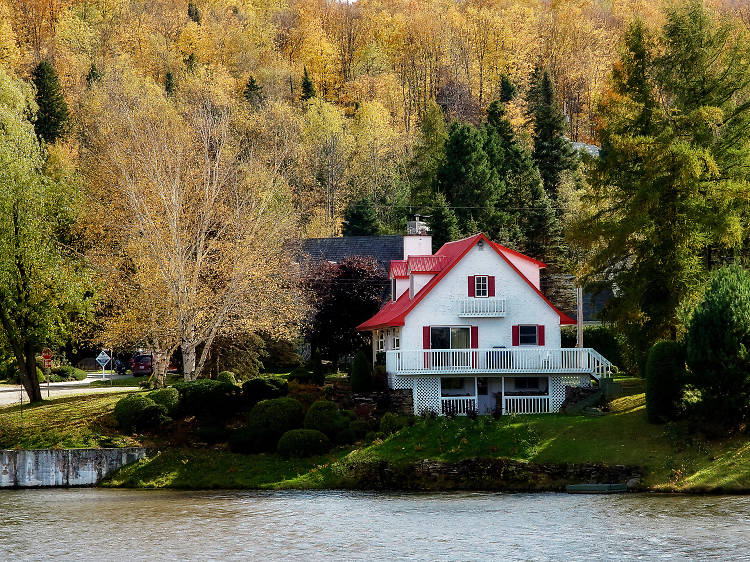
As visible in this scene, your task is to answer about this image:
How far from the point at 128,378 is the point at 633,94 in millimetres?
42293

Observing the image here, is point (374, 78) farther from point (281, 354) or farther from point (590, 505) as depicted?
point (590, 505)

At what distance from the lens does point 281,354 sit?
66.1 m

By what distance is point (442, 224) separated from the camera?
7588cm

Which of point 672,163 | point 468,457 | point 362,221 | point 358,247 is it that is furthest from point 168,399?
point 362,221

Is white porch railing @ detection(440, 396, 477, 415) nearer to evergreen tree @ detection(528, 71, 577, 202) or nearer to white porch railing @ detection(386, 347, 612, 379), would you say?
white porch railing @ detection(386, 347, 612, 379)

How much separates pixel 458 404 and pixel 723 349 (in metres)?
13.1

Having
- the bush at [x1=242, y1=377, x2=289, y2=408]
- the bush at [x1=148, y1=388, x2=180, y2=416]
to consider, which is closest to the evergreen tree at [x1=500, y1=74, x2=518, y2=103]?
the bush at [x1=242, y1=377, x2=289, y2=408]

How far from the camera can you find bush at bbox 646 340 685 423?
136 feet

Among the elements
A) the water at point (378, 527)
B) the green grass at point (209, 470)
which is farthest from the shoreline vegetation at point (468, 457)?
the water at point (378, 527)

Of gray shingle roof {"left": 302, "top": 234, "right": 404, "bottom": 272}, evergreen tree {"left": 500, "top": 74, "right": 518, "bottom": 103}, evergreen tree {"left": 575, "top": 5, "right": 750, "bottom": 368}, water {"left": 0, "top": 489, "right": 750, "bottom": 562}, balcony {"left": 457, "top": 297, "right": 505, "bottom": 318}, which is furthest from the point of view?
evergreen tree {"left": 500, "top": 74, "right": 518, "bottom": 103}

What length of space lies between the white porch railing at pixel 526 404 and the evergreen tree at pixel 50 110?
6233 cm

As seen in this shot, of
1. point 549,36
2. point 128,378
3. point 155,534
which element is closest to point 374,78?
point 549,36

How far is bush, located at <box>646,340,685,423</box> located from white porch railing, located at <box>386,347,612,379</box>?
572 cm

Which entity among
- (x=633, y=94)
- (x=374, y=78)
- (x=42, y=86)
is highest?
(x=374, y=78)
